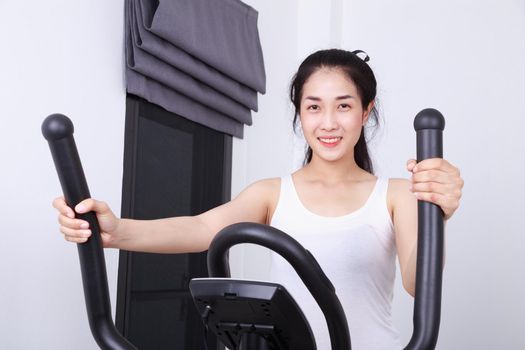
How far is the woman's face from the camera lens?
54.2 inches

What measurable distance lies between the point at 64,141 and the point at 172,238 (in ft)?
1.60

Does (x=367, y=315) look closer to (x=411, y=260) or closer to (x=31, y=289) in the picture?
(x=411, y=260)

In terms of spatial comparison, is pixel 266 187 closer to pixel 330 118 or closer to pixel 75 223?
pixel 330 118

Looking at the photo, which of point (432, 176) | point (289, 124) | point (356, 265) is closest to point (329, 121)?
point (356, 265)

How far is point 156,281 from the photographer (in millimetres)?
2592

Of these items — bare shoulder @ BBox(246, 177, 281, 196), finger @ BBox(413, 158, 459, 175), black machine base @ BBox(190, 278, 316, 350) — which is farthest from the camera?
bare shoulder @ BBox(246, 177, 281, 196)

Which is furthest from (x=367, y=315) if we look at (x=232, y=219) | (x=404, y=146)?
(x=404, y=146)

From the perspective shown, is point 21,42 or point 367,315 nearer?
point 367,315

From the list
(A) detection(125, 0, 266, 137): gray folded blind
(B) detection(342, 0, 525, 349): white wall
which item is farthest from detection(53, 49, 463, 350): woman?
(B) detection(342, 0, 525, 349): white wall

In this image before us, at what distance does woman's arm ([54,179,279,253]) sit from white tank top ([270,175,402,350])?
0.11 meters

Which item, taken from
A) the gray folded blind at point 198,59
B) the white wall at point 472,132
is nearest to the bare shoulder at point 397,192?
the gray folded blind at point 198,59

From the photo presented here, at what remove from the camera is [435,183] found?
862mm

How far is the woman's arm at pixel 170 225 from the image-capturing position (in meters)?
0.93

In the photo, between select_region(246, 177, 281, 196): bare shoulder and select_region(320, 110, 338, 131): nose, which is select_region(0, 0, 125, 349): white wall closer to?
select_region(246, 177, 281, 196): bare shoulder
